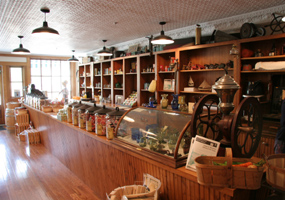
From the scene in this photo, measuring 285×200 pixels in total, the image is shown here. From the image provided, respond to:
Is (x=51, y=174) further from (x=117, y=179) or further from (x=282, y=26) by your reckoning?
(x=282, y=26)

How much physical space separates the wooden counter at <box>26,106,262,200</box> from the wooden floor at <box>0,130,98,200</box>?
0.13 m

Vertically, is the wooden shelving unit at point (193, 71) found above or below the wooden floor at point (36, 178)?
above

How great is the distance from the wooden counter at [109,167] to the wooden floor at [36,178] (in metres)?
0.13

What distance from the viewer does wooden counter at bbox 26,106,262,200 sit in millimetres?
1721

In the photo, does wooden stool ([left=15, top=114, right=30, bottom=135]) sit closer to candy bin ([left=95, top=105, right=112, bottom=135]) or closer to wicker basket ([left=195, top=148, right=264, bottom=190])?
candy bin ([left=95, top=105, right=112, bottom=135])

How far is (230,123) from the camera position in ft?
5.68

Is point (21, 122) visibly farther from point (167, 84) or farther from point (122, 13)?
point (122, 13)

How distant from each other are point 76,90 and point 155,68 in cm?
635

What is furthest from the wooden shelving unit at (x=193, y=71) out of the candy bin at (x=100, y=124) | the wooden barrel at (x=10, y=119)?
the wooden barrel at (x=10, y=119)

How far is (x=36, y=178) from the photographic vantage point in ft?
12.1

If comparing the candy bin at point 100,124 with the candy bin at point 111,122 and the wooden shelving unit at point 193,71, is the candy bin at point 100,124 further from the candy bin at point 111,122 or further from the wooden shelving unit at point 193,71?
the wooden shelving unit at point 193,71

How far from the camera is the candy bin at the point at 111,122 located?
9.29 feet

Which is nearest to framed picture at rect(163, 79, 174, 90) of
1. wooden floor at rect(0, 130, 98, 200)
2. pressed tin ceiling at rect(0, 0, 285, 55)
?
pressed tin ceiling at rect(0, 0, 285, 55)

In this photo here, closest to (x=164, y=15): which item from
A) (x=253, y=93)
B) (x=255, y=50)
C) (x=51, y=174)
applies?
(x=255, y=50)
